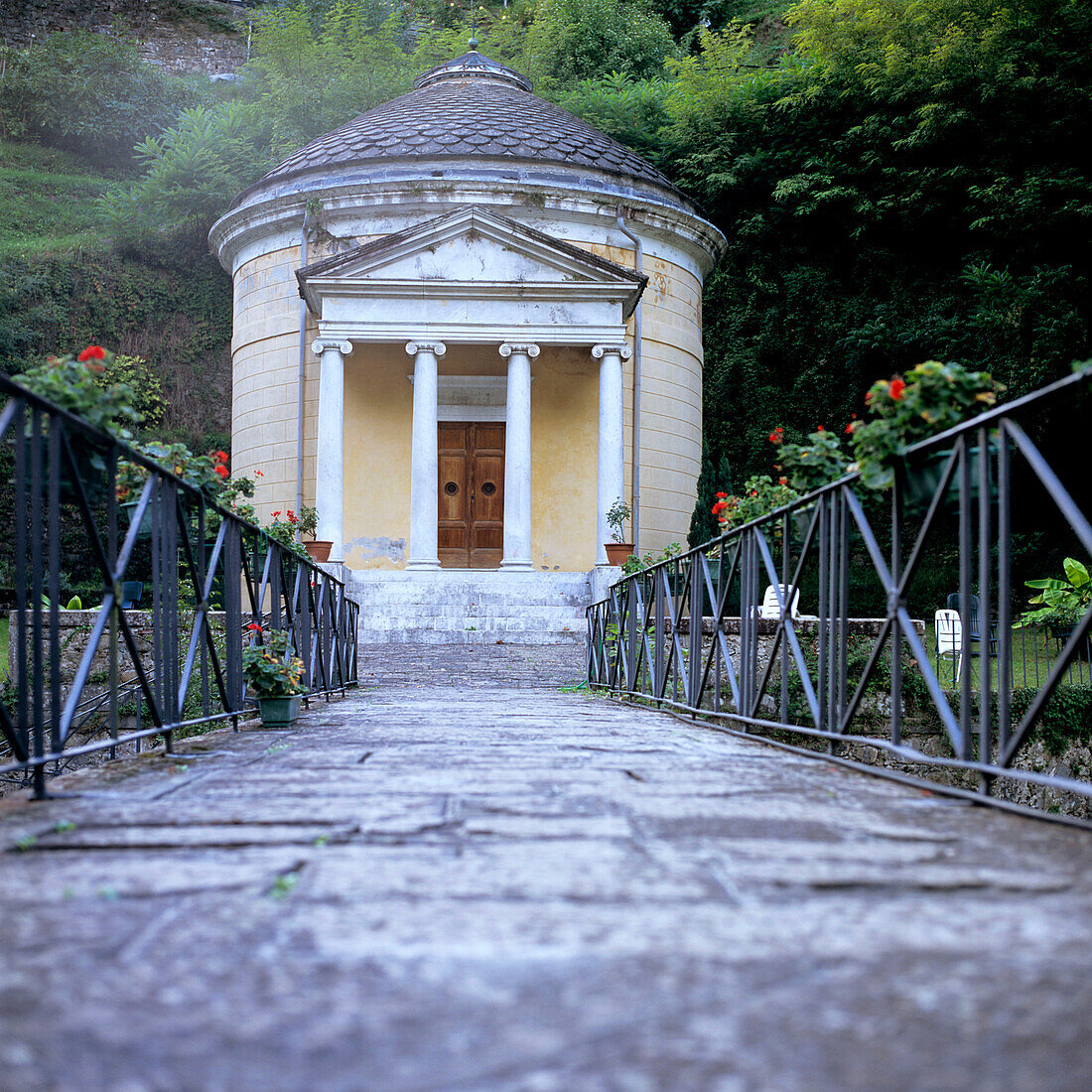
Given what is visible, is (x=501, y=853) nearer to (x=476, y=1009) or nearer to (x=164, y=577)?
(x=476, y=1009)

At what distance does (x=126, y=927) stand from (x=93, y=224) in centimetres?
3090

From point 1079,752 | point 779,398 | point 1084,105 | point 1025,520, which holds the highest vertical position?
point 1084,105

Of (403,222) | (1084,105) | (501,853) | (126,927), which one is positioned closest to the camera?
(126,927)

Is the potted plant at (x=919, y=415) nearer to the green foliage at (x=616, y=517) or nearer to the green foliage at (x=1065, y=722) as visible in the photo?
the green foliage at (x=1065, y=722)

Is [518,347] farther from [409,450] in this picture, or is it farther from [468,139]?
[468,139]

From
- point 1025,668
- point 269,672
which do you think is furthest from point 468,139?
point 269,672

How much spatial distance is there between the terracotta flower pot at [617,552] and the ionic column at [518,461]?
1233 millimetres

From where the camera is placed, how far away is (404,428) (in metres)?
18.4

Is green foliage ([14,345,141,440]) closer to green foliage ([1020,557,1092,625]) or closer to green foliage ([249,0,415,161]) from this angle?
green foliage ([1020,557,1092,625])

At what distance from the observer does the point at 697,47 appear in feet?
111

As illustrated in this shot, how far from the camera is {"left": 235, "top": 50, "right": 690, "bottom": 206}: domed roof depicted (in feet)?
59.5

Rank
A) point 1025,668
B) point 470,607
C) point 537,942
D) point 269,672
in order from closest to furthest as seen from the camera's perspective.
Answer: point 537,942 → point 269,672 → point 1025,668 → point 470,607

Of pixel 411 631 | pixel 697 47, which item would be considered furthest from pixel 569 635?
pixel 697 47

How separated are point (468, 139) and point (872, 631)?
12497 mm
